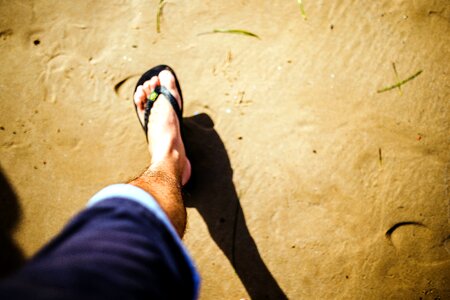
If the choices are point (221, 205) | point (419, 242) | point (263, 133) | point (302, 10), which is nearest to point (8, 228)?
point (221, 205)

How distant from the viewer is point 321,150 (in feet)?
5.96

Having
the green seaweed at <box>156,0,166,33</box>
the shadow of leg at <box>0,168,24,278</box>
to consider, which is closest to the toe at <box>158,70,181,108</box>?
the green seaweed at <box>156,0,166,33</box>

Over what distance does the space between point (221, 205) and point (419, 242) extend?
1270 mm

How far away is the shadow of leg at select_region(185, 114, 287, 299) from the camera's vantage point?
5.80 ft

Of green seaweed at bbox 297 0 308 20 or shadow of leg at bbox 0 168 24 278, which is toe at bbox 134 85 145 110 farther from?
green seaweed at bbox 297 0 308 20

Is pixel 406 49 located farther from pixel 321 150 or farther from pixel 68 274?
pixel 68 274

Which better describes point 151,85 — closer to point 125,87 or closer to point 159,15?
point 125,87

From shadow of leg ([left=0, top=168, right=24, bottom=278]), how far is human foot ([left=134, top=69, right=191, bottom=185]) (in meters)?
0.99

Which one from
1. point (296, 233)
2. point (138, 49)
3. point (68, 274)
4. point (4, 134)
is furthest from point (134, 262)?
point (4, 134)

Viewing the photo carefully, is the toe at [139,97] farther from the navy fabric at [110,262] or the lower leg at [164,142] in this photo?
the navy fabric at [110,262]

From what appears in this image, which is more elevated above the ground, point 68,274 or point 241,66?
point 68,274

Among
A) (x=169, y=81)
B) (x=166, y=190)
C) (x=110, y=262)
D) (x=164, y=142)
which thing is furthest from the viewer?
(x=169, y=81)

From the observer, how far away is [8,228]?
1.82 m

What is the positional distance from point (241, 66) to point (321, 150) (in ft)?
2.51
